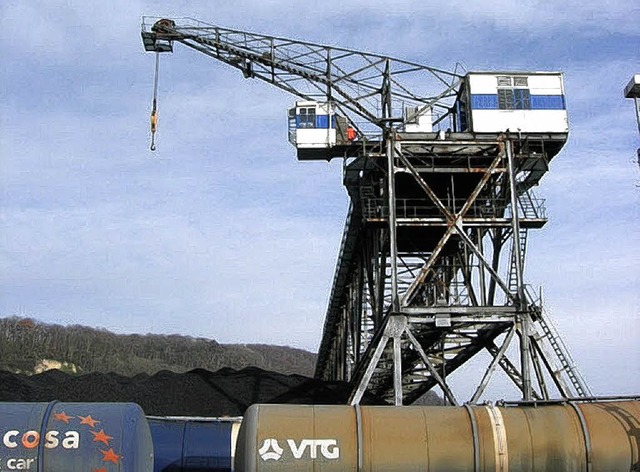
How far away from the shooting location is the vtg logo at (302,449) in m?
14.5

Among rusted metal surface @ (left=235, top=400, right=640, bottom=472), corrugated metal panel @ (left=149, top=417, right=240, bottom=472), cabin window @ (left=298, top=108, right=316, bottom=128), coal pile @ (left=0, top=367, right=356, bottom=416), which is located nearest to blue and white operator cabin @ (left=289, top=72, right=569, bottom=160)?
cabin window @ (left=298, top=108, right=316, bottom=128)

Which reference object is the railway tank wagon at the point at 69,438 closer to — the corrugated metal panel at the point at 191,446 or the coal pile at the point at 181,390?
the corrugated metal panel at the point at 191,446

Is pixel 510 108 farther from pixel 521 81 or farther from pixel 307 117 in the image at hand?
pixel 307 117

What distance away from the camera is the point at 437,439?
14.9m

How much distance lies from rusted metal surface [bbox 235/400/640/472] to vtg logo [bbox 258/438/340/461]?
0.06ft

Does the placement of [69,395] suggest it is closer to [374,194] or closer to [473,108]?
[374,194]

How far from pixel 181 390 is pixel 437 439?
17661mm

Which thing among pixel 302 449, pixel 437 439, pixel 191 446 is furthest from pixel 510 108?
pixel 302 449

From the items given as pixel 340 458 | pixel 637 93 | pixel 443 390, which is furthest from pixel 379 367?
pixel 340 458

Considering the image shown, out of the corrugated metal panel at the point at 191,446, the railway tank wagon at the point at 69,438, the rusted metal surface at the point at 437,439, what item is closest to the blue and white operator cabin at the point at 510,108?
the corrugated metal panel at the point at 191,446

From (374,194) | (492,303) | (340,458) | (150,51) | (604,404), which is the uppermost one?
(150,51)

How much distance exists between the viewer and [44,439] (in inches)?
585

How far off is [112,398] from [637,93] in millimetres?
21897

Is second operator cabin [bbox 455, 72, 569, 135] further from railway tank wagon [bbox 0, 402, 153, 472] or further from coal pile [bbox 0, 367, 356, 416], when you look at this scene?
railway tank wagon [bbox 0, 402, 153, 472]
